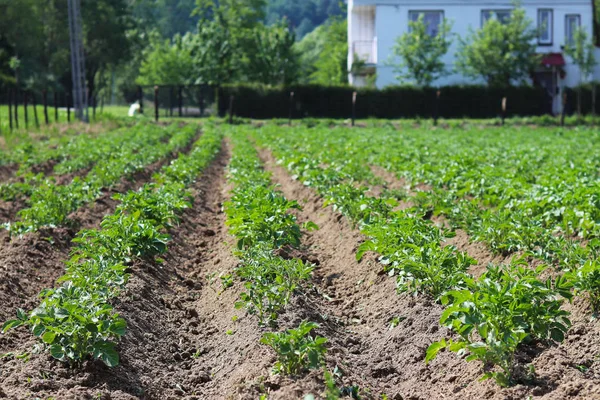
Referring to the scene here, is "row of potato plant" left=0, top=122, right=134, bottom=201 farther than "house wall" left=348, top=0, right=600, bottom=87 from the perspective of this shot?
No

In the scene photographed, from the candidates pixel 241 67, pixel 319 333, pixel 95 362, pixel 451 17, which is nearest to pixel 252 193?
pixel 319 333

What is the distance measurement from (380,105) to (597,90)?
10880 mm

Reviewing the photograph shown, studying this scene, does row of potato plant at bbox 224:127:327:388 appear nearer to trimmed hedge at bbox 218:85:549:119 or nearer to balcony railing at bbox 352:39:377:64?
trimmed hedge at bbox 218:85:549:119

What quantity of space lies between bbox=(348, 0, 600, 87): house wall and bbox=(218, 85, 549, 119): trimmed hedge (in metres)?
3.82

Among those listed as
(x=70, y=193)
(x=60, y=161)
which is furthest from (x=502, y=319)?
(x=60, y=161)

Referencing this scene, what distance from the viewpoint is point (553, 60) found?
47.0 meters

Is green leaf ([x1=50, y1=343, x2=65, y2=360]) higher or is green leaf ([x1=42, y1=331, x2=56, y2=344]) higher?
green leaf ([x1=42, y1=331, x2=56, y2=344])

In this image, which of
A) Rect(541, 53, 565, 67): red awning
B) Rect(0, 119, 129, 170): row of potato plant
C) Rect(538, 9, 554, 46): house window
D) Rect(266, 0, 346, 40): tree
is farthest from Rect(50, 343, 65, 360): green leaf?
Rect(266, 0, 346, 40): tree

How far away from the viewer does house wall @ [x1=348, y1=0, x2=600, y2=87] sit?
4766 cm

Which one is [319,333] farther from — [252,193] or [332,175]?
[332,175]

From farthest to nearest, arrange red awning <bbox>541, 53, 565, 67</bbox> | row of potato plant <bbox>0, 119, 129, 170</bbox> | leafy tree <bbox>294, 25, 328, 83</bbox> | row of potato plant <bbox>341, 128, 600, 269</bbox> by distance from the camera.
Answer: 1. leafy tree <bbox>294, 25, 328, 83</bbox>
2. red awning <bbox>541, 53, 565, 67</bbox>
3. row of potato plant <bbox>0, 119, 129, 170</bbox>
4. row of potato plant <bbox>341, 128, 600, 269</bbox>

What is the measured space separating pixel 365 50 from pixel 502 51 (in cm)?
921

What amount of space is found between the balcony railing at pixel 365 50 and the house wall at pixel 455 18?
111cm

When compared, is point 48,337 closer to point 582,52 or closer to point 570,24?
point 582,52
